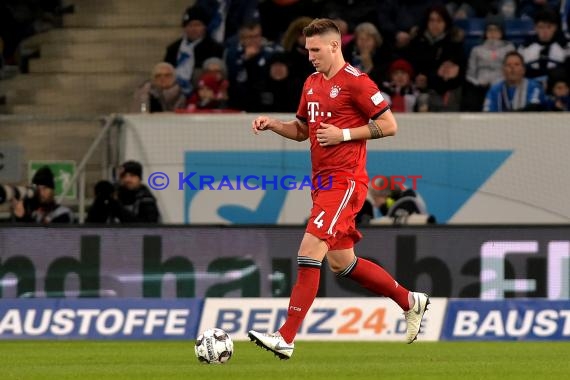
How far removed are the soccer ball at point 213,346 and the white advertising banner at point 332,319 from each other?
11.8 ft

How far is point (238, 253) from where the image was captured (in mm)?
14797

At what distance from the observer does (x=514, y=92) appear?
1802 cm

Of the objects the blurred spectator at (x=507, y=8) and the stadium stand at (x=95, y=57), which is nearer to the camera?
the blurred spectator at (x=507, y=8)

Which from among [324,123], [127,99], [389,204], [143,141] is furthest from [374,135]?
[127,99]

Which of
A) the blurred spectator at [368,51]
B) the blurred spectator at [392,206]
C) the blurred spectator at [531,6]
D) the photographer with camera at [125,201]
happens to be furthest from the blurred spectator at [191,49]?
the blurred spectator at [531,6]

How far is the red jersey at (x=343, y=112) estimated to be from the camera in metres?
10.8

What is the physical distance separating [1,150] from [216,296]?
152 inches

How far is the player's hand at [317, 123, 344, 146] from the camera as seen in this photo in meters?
10.6

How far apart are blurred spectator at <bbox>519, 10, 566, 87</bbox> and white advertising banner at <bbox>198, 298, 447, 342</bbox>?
5.15 meters

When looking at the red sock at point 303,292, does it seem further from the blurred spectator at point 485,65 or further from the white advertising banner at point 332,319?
the blurred spectator at point 485,65

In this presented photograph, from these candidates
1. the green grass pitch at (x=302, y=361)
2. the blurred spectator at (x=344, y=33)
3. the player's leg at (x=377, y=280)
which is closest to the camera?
the green grass pitch at (x=302, y=361)

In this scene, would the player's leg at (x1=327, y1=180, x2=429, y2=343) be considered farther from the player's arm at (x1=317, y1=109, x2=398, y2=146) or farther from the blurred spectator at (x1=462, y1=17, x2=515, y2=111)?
the blurred spectator at (x1=462, y1=17, x2=515, y2=111)

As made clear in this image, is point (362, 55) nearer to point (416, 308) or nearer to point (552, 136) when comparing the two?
point (552, 136)

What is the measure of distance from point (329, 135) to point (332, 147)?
0.17 metres
